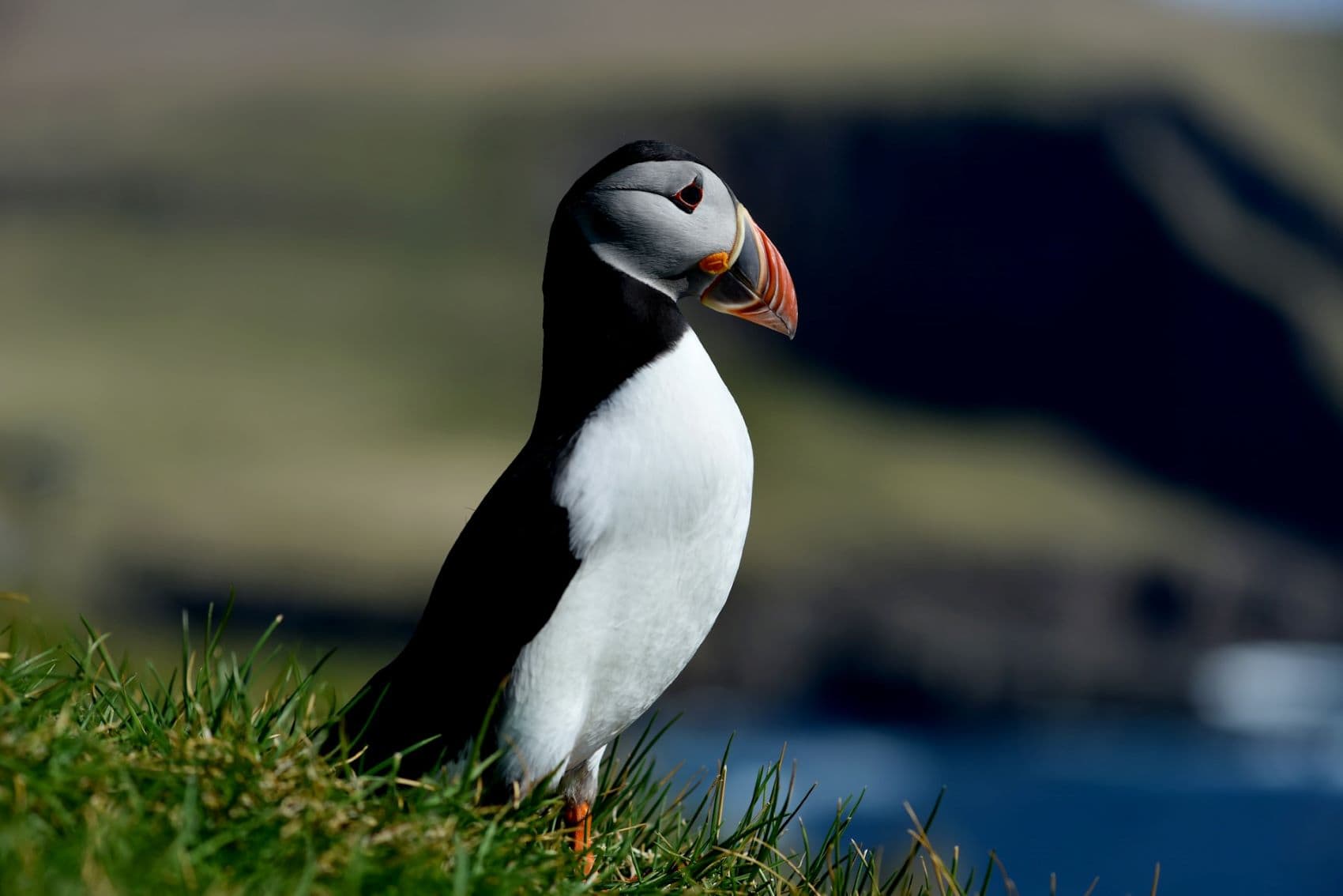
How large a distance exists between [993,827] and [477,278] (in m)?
109

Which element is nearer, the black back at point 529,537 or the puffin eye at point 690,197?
the black back at point 529,537

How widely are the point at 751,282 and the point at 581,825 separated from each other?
201cm

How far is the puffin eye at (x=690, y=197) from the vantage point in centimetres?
504

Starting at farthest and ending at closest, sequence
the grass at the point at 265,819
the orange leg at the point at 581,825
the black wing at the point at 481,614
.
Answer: the black wing at the point at 481,614
the orange leg at the point at 581,825
the grass at the point at 265,819


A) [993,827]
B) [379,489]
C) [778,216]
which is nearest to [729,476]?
[993,827]

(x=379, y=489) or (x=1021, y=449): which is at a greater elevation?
(x=1021, y=449)

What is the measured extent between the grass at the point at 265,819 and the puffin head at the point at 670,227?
175 centimetres

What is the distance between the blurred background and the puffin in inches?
3683

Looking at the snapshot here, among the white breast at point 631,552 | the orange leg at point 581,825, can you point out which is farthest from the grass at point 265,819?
the white breast at point 631,552

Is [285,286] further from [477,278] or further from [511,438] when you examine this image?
[511,438]

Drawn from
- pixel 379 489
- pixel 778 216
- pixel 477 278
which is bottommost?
pixel 379 489

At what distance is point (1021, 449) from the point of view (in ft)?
562

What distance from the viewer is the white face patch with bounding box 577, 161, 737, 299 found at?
5.00 m

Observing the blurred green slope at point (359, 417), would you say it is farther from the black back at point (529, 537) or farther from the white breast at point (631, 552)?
the white breast at point (631, 552)
